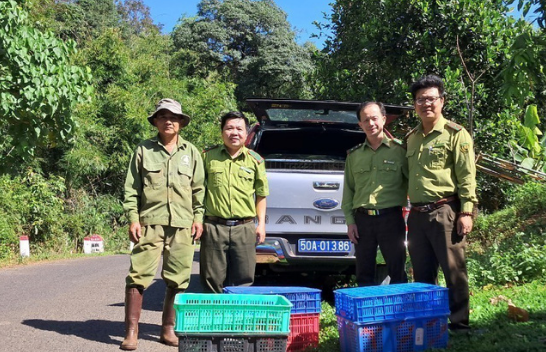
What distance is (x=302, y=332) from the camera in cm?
470

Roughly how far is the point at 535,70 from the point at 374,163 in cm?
146

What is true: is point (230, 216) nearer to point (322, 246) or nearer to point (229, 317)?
point (322, 246)

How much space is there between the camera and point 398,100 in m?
12.1

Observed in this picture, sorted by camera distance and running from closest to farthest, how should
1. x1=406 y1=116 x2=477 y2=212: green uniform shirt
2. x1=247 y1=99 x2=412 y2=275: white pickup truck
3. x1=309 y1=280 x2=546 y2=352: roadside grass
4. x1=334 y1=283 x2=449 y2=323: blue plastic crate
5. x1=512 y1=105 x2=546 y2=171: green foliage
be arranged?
x1=334 y1=283 x2=449 y2=323: blue plastic crate
x1=309 y1=280 x2=546 y2=352: roadside grass
x1=406 y1=116 x2=477 y2=212: green uniform shirt
x1=247 y1=99 x2=412 y2=275: white pickup truck
x1=512 y1=105 x2=546 y2=171: green foliage

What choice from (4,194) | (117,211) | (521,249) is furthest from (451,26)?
(117,211)

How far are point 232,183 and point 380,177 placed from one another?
1236 millimetres

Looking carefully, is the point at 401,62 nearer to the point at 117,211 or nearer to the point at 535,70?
the point at 535,70

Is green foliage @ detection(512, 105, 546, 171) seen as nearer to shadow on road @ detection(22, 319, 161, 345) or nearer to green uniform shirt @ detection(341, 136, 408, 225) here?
green uniform shirt @ detection(341, 136, 408, 225)

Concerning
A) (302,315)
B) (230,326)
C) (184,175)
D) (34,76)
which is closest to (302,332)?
(302,315)

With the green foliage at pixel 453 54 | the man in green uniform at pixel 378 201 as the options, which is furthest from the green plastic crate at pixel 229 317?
the green foliage at pixel 453 54

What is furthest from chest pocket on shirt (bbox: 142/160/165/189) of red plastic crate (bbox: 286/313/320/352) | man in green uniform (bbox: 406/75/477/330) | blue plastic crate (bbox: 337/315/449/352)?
man in green uniform (bbox: 406/75/477/330)

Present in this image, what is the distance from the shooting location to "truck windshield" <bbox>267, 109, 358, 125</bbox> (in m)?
6.64

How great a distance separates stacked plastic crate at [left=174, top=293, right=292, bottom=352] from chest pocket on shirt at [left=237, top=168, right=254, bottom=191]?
1.58m

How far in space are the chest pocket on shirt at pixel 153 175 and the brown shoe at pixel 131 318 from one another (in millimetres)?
846
